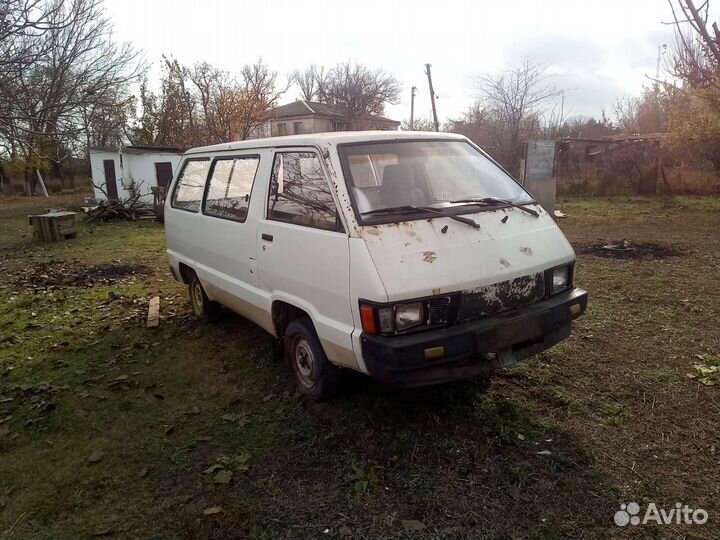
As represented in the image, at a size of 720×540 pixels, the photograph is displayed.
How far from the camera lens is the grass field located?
254 centimetres

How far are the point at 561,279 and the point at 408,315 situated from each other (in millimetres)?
1303

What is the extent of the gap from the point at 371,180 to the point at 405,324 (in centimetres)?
110

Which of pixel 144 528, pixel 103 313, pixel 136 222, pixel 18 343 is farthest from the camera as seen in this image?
pixel 136 222

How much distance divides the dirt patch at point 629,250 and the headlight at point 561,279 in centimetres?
492

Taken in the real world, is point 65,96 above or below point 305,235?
above

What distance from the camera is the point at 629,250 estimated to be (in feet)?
26.7

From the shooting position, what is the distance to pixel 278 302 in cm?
→ 375

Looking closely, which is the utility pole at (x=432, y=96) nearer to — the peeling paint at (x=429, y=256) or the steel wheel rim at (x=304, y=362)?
the steel wheel rim at (x=304, y=362)

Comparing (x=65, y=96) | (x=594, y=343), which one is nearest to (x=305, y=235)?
(x=594, y=343)

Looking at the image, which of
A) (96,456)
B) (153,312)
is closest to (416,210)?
(96,456)

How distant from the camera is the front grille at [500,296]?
294 centimetres

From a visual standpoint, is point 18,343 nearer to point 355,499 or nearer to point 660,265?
point 355,499

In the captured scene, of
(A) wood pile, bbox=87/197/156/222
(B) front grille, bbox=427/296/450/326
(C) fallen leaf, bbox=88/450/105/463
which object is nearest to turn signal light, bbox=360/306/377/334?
(B) front grille, bbox=427/296/450/326

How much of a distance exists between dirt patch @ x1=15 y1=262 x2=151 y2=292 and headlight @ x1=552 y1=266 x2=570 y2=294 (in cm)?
670
